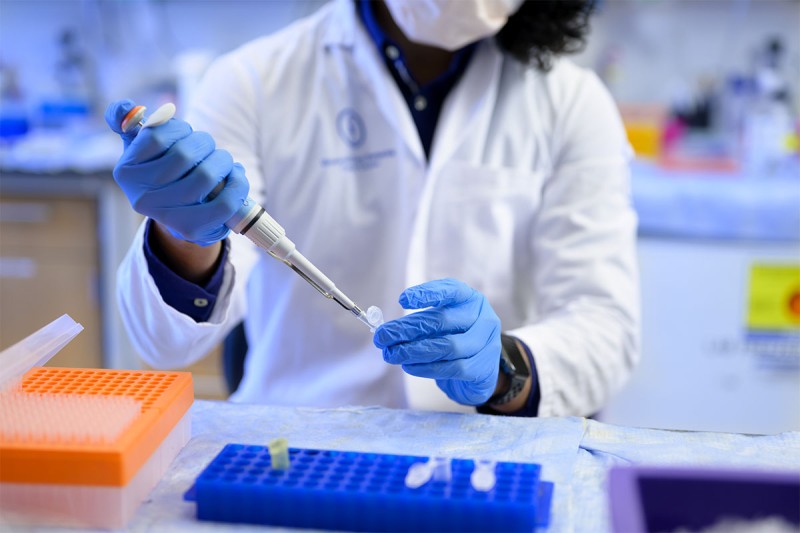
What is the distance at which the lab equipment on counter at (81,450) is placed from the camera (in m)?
0.69

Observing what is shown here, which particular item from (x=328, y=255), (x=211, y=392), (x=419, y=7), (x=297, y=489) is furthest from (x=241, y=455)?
(x=211, y=392)

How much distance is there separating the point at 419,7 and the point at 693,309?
1352 mm

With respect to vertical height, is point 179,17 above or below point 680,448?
above

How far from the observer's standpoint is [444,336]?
966mm

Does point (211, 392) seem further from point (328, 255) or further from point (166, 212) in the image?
point (166, 212)

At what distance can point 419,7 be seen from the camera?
4.03 feet

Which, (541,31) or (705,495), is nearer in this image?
(705,495)

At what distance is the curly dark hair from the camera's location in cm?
136

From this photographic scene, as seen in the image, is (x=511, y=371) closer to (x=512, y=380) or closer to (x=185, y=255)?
(x=512, y=380)

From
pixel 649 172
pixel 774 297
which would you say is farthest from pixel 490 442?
pixel 649 172

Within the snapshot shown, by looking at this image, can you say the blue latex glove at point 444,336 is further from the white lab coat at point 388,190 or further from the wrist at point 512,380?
the white lab coat at point 388,190

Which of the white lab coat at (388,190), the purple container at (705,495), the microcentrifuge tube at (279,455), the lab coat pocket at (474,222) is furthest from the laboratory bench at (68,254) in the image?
the purple container at (705,495)

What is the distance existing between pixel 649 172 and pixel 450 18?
1344mm

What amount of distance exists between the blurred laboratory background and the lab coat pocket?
3.31 feet
